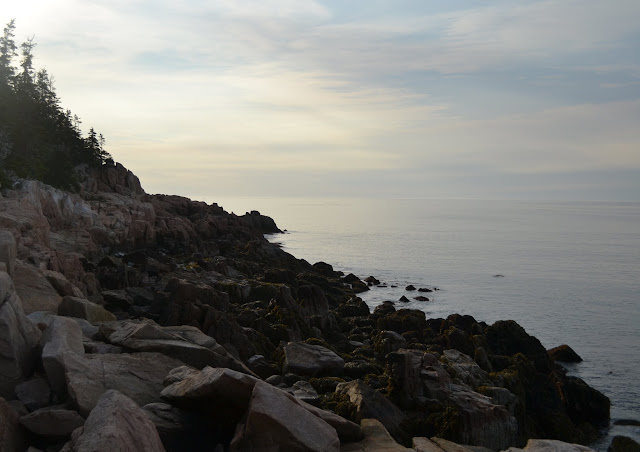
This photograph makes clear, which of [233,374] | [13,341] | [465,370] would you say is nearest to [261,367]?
[233,374]

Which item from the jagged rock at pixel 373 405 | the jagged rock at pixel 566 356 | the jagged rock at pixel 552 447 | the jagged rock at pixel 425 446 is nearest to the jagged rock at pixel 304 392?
the jagged rock at pixel 373 405

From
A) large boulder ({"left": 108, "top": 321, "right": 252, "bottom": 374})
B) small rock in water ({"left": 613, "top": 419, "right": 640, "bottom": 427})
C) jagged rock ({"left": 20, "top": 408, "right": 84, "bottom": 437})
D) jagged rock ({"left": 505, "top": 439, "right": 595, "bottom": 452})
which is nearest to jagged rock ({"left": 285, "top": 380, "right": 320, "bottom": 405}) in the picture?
large boulder ({"left": 108, "top": 321, "right": 252, "bottom": 374})

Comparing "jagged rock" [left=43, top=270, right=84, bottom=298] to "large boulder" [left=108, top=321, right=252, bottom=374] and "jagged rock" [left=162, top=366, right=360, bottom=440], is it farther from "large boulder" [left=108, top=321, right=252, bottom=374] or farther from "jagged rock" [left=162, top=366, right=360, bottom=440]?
"jagged rock" [left=162, top=366, right=360, bottom=440]

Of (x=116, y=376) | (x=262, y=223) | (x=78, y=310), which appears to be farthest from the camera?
(x=262, y=223)

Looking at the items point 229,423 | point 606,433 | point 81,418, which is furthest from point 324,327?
point 81,418

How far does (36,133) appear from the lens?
2712 inches

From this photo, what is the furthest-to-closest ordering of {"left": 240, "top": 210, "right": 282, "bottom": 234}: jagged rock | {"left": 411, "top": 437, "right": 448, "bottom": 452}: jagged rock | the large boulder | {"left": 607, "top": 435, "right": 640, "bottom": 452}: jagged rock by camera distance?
{"left": 240, "top": 210, "right": 282, "bottom": 234}: jagged rock, {"left": 607, "top": 435, "right": 640, "bottom": 452}: jagged rock, the large boulder, {"left": 411, "top": 437, "right": 448, "bottom": 452}: jagged rock

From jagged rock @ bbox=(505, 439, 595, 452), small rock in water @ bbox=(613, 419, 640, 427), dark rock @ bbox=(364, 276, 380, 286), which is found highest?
jagged rock @ bbox=(505, 439, 595, 452)

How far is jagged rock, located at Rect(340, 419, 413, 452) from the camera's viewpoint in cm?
1216

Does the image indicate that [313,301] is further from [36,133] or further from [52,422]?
[36,133]

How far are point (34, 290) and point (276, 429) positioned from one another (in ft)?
37.5

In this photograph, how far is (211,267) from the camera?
1734 inches

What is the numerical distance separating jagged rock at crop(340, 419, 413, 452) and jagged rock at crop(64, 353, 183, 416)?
4459 mm

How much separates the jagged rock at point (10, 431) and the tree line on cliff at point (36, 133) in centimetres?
4445
